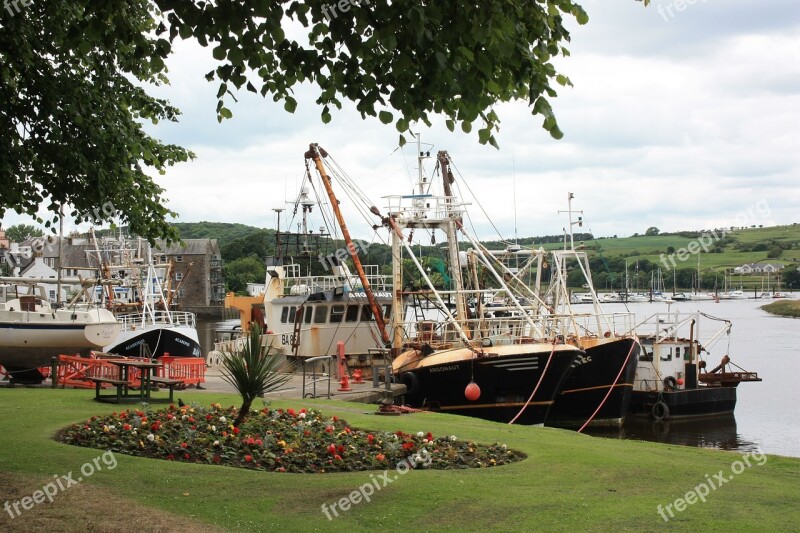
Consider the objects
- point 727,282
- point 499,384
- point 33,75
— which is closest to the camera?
point 33,75

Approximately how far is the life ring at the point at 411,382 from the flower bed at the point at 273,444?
11.4 m

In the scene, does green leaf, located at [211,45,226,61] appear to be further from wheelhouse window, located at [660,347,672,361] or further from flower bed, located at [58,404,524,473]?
wheelhouse window, located at [660,347,672,361]

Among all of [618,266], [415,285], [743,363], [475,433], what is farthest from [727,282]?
[475,433]

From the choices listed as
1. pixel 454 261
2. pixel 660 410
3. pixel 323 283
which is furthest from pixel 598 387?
pixel 323 283

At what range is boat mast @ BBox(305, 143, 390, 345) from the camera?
30781mm

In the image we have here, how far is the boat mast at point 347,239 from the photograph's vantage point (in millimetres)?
30781

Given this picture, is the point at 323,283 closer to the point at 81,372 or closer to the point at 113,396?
the point at 81,372

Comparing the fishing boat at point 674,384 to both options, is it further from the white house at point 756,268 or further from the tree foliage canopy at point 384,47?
the white house at point 756,268

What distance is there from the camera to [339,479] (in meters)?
11.3

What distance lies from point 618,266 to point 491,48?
14431 cm

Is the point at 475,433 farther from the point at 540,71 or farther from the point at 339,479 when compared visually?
the point at 540,71

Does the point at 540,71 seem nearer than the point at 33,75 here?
Yes

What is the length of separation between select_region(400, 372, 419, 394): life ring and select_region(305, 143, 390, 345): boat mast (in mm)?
4125

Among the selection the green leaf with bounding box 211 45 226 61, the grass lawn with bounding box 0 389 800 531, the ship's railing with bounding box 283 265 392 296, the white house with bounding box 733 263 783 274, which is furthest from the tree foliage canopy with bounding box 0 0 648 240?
the white house with bounding box 733 263 783 274
